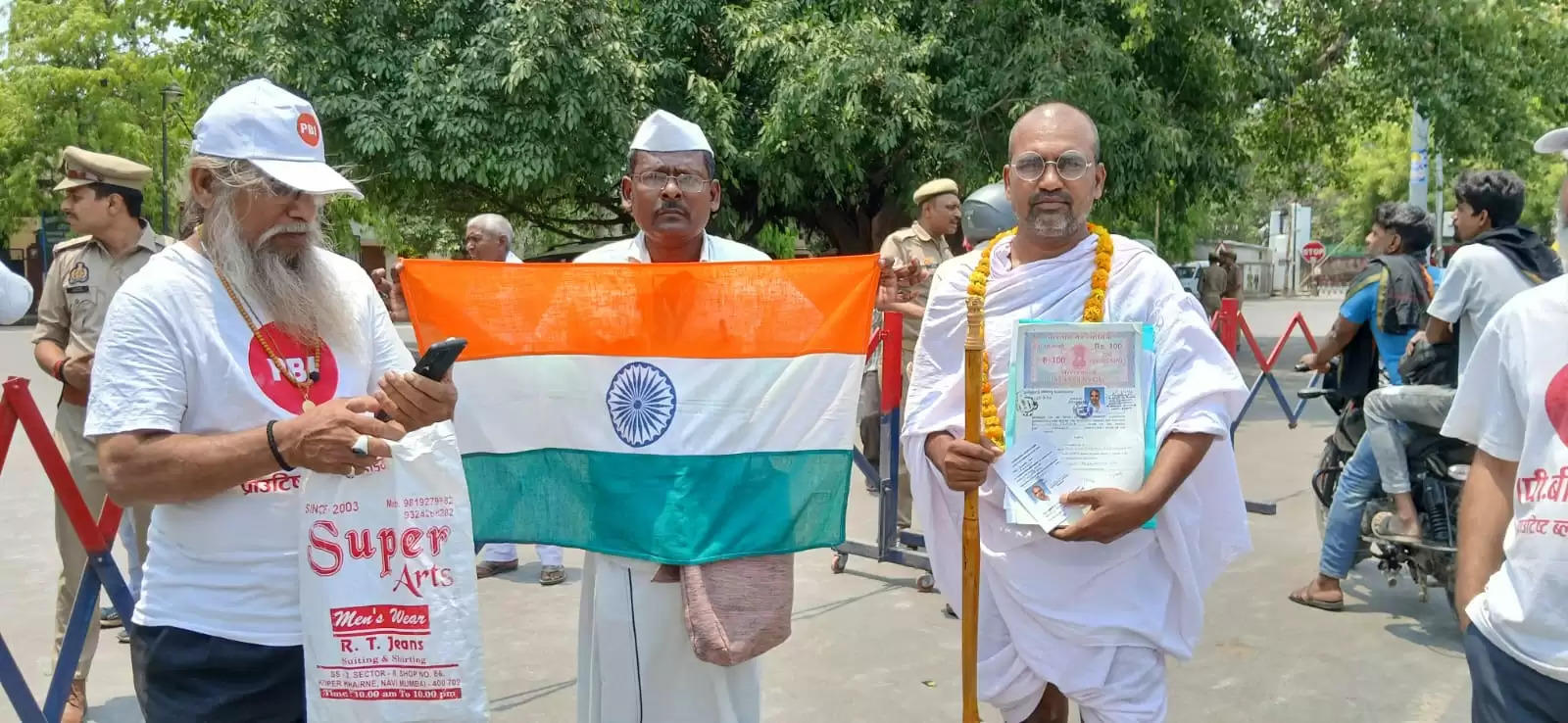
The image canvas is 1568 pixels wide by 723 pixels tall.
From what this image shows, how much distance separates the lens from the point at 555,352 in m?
3.11

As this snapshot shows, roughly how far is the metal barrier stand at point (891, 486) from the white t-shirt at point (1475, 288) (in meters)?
2.52

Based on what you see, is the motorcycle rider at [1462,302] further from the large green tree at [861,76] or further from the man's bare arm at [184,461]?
the large green tree at [861,76]

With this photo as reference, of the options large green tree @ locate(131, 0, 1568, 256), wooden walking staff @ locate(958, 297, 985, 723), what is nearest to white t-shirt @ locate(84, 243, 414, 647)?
wooden walking staff @ locate(958, 297, 985, 723)

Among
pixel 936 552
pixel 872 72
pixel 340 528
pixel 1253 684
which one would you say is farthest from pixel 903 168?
pixel 340 528

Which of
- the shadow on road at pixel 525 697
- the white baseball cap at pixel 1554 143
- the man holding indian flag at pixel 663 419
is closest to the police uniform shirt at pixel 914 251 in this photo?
the shadow on road at pixel 525 697

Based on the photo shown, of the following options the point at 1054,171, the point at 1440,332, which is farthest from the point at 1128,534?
the point at 1440,332

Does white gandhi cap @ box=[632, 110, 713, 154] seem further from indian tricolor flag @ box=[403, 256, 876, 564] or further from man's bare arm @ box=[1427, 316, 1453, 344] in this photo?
man's bare arm @ box=[1427, 316, 1453, 344]

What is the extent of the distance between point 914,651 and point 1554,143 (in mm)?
3406

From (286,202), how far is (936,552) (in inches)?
72.6

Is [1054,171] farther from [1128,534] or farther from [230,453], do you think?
[230,453]

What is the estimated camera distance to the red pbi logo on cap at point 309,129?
2.41 m

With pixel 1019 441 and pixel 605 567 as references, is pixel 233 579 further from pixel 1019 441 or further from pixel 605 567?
pixel 1019 441

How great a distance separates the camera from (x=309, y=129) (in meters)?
2.44

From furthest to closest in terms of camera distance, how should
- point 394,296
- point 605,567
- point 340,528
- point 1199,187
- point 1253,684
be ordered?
point 1199,187 < point 1253,684 < point 394,296 < point 605,567 < point 340,528
